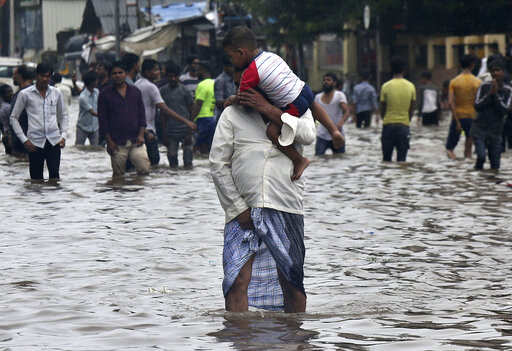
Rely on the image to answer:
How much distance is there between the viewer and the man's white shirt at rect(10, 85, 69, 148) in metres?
13.8

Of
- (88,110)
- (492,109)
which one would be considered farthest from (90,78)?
(492,109)

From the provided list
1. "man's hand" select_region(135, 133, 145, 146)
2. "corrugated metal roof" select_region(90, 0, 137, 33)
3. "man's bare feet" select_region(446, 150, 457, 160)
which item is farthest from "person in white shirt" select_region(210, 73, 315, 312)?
"corrugated metal roof" select_region(90, 0, 137, 33)

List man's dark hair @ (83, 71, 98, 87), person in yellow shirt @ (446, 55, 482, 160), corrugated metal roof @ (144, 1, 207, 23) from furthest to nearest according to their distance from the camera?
corrugated metal roof @ (144, 1, 207, 23) → man's dark hair @ (83, 71, 98, 87) → person in yellow shirt @ (446, 55, 482, 160)

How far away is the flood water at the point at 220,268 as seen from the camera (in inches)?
236

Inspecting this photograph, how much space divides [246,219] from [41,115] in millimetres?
8272

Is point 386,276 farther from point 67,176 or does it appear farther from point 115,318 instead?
point 67,176

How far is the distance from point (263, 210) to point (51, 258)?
3.22 m

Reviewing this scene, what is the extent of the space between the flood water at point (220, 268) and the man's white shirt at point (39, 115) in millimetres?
662

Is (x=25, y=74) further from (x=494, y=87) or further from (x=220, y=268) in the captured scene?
(x=220, y=268)

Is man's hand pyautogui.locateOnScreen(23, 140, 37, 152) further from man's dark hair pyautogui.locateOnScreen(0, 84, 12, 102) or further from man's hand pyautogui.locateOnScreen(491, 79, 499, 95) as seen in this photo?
man's dark hair pyautogui.locateOnScreen(0, 84, 12, 102)

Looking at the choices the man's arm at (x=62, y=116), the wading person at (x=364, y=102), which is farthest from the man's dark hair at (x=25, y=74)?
the wading person at (x=364, y=102)

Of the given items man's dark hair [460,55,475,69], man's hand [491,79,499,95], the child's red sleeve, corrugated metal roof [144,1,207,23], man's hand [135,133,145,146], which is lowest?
man's hand [135,133,145,146]

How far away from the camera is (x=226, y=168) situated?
603 cm

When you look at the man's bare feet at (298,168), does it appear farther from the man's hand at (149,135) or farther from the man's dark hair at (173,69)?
the man's dark hair at (173,69)
